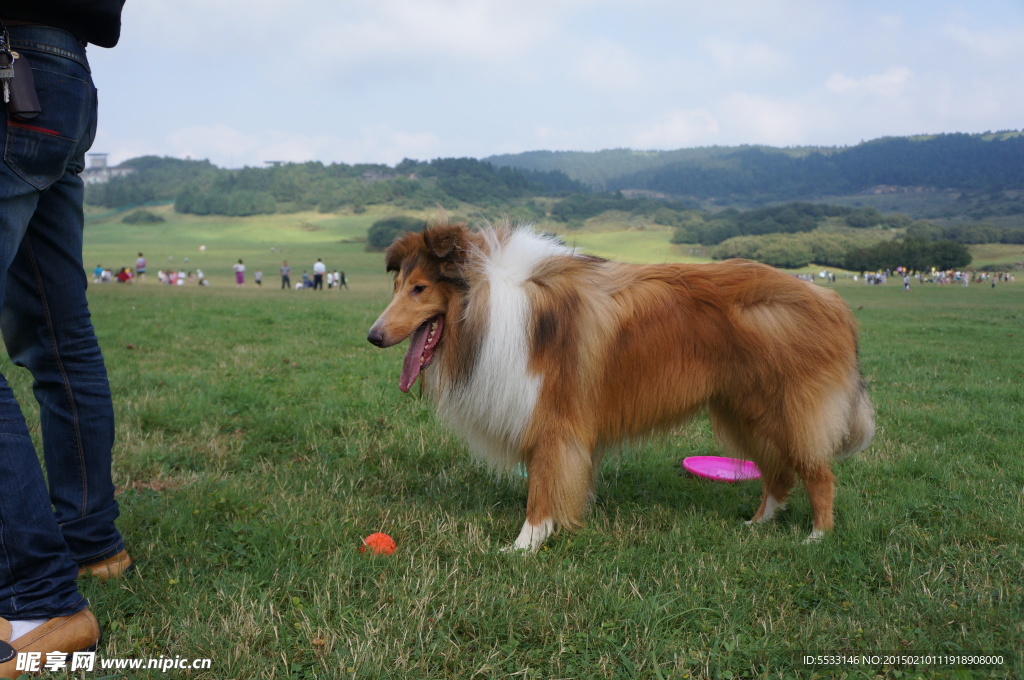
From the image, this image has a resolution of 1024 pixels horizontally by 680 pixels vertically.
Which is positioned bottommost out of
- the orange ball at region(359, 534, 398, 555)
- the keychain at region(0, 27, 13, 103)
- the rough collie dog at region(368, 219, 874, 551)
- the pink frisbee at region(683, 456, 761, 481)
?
the pink frisbee at region(683, 456, 761, 481)

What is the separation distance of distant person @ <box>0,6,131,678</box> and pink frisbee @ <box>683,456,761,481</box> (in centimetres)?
351

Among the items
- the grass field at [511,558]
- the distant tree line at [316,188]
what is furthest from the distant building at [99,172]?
the grass field at [511,558]

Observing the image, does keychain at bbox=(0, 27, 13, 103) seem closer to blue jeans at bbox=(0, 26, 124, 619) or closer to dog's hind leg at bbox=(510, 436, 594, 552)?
blue jeans at bbox=(0, 26, 124, 619)

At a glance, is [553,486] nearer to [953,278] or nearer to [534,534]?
[534,534]

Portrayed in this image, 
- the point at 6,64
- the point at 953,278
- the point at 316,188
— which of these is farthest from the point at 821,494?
the point at 316,188

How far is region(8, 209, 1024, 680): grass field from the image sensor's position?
2.56m

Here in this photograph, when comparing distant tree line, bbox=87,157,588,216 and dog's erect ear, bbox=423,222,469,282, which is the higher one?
distant tree line, bbox=87,157,588,216

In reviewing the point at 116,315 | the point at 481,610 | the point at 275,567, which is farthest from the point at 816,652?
the point at 116,315

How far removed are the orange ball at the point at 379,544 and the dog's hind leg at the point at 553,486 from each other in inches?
27.5

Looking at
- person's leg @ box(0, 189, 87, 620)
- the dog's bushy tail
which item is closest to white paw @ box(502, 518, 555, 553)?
the dog's bushy tail

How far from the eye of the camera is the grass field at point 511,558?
8.39ft

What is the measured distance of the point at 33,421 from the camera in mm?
5297

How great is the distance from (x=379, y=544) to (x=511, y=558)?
658mm

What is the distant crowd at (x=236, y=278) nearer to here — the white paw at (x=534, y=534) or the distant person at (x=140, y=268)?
the distant person at (x=140, y=268)
